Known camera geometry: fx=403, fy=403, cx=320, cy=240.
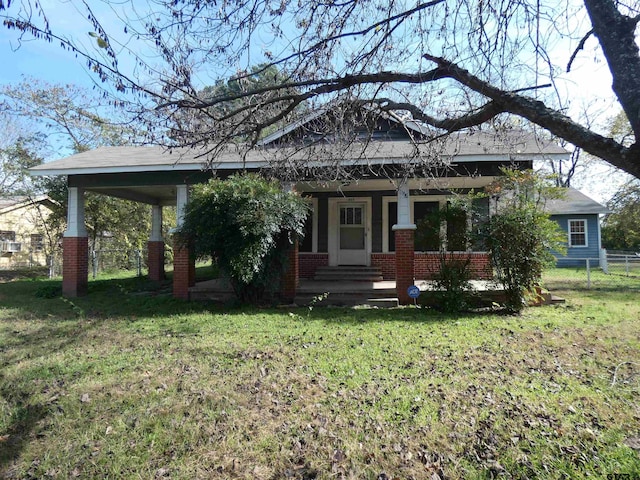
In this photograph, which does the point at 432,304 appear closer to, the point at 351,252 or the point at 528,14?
the point at 351,252

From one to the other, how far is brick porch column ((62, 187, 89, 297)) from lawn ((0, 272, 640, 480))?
3.74 meters

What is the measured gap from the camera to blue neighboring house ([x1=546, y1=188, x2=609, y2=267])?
21.4 meters

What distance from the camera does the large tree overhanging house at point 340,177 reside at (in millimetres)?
5945

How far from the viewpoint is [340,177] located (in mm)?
6441

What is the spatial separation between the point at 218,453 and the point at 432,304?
6497 millimetres

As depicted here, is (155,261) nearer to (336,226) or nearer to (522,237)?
(336,226)

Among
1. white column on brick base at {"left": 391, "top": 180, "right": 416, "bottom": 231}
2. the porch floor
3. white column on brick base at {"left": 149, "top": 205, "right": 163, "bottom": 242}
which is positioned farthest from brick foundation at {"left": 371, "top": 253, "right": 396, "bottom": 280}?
white column on brick base at {"left": 149, "top": 205, "right": 163, "bottom": 242}

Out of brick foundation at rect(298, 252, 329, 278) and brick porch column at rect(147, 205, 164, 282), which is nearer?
brick foundation at rect(298, 252, 329, 278)

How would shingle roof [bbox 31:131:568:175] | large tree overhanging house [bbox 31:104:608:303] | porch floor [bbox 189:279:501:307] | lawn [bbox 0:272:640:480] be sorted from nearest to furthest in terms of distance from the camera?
lawn [bbox 0:272:640:480]
large tree overhanging house [bbox 31:104:608:303]
shingle roof [bbox 31:131:568:175]
porch floor [bbox 189:279:501:307]

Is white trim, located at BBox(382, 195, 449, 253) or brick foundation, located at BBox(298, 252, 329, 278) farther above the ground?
white trim, located at BBox(382, 195, 449, 253)

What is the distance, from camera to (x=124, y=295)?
10.8m

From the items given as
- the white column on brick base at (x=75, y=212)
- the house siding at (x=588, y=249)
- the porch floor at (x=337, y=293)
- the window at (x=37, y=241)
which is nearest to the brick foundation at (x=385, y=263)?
the porch floor at (x=337, y=293)

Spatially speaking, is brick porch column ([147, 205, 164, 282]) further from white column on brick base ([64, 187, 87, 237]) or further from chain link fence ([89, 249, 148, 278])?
chain link fence ([89, 249, 148, 278])

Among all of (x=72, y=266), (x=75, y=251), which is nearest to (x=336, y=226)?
(x=75, y=251)
